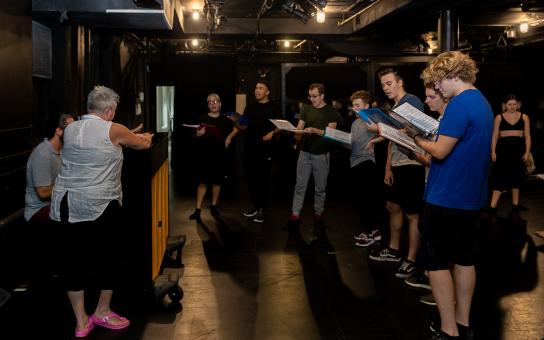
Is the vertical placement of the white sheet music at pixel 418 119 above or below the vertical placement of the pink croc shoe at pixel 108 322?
above

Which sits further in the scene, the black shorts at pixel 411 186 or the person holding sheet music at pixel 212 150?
the person holding sheet music at pixel 212 150

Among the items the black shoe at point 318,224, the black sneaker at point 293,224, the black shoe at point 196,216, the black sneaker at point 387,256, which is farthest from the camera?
the black shoe at point 196,216

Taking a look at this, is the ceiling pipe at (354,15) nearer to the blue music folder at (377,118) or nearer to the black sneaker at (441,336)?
the blue music folder at (377,118)

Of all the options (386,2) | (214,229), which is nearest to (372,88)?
(386,2)

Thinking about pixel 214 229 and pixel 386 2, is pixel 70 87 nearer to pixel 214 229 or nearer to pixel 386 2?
pixel 214 229

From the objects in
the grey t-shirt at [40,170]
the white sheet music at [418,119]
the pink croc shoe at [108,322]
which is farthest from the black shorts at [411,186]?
the grey t-shirt at [40,170]

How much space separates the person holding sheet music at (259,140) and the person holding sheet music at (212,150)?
247mm

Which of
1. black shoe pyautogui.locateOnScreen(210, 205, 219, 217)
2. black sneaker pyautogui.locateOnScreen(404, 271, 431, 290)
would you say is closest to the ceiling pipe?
black shoe pyautogui.locateOnScreen(210, 205, 219, 217)

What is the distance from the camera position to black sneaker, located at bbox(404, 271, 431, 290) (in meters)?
4.37

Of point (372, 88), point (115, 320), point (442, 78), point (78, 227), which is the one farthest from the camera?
point (372, 88)

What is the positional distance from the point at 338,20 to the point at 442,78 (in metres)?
7.20

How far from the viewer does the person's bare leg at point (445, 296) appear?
10.2 feet

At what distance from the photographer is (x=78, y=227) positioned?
10.9 ft

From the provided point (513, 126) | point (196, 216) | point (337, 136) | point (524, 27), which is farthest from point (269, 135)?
point (524, 27)
